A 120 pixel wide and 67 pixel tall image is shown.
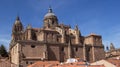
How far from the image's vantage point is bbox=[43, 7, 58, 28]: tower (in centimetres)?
8162

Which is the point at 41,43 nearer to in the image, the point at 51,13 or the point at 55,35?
Answer: the point at 55,35

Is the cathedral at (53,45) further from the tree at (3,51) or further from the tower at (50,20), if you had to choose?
the tree at (3,51)

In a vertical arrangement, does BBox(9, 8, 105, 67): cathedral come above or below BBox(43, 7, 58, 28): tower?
below

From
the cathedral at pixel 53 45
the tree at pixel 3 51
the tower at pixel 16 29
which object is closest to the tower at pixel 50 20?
the cathedral at pixel 53 45

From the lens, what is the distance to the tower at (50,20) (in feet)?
268

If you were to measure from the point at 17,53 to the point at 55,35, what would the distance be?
1513cm

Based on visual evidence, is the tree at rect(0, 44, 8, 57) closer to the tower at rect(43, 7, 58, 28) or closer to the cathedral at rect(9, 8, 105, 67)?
the cathedral at rect(9, 8, 105, 67)

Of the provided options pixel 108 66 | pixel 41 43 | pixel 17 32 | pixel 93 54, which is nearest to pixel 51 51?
pixel 41 43

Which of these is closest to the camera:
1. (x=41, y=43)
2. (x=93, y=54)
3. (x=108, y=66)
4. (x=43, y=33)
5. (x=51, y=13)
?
(x=108, y=66)

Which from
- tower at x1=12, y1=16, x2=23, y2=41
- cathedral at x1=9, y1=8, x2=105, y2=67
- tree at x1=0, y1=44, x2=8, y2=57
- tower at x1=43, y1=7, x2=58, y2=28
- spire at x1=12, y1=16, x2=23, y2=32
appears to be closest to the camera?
cathedral at x1=9, y1=8, x2=105, y2=67

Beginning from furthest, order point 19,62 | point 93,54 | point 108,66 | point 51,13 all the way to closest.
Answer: point 51,13 → point 93,54 → point 19,62 → point 108,66

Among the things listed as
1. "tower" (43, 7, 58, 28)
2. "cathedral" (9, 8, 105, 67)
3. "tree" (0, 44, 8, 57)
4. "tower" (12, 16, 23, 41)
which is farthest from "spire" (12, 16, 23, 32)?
"tower" (43, 7, 58, 28)

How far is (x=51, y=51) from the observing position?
67.0m

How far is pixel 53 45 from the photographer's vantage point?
67688 millimetres
